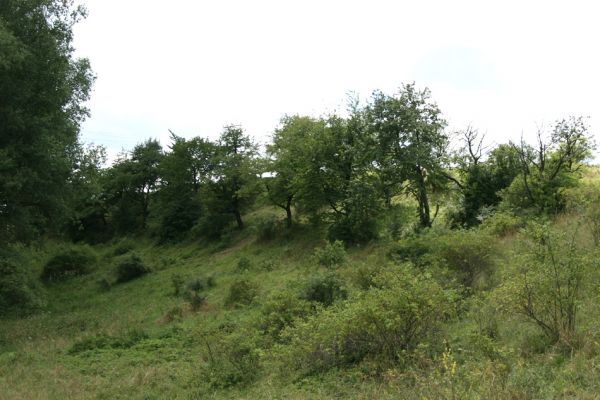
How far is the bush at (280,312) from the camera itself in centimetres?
1030

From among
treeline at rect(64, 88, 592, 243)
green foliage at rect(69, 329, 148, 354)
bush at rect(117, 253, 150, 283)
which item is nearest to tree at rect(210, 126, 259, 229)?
treeline at rect(64, 88, 592, 243)

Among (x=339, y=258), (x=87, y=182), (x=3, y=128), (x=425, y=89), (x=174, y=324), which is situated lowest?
(x=174, y=324)

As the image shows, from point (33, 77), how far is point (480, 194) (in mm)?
19839

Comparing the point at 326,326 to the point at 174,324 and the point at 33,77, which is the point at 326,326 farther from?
the point at 33,77

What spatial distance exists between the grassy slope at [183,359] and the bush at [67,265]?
28.6ft

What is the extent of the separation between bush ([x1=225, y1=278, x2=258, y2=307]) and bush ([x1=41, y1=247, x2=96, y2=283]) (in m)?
20.5

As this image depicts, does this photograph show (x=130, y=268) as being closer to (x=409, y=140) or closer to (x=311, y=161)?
(x=311, y=161)

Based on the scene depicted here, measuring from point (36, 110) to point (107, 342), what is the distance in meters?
9.16

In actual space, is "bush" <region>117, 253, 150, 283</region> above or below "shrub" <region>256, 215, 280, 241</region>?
below

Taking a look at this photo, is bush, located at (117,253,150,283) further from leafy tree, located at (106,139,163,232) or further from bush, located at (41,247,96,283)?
leafy tree, located at (106,139,163,232)

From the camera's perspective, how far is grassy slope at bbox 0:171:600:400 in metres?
5.01

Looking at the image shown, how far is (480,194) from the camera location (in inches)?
846

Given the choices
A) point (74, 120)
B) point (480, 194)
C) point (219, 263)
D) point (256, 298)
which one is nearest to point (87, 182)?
point (74, 120)

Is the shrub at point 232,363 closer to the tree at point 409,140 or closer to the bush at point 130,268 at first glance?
the tree at point 409,140
